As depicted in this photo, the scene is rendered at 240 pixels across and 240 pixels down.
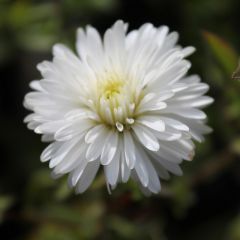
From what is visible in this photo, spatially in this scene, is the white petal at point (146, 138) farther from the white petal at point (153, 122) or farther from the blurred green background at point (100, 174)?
the blurred green background at point (100, 174)

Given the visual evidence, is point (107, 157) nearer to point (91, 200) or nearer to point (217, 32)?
point (91, 200)

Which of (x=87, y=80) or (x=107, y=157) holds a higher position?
(x=87, y=80)

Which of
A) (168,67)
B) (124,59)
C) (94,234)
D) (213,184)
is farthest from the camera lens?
(213,184)

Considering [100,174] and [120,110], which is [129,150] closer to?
[120,110]

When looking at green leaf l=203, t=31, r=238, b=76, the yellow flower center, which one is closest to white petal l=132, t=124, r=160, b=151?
the yellow flower center

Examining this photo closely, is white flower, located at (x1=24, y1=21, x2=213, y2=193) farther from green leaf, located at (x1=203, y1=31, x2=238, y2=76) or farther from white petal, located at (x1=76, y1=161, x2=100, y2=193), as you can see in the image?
green leaf, located at (x1=203, y1=31, x2=238, y2=76)

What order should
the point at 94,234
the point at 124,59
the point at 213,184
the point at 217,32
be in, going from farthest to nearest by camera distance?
the point at 217,32 → the point at 213,184 → the point at 94,234 → the point at 124,59

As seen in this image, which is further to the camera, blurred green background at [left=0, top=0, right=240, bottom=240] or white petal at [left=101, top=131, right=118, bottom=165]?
blurred green background at [left=0, top=0, right=240, bottom=240]

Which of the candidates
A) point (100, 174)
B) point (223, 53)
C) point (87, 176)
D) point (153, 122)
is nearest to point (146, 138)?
point (153, 122)

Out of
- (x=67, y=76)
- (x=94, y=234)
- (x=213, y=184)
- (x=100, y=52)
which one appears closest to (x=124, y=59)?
(x=100, y=52)
